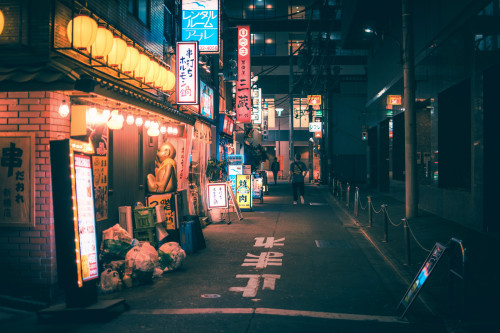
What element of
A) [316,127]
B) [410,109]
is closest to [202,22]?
[410,109]

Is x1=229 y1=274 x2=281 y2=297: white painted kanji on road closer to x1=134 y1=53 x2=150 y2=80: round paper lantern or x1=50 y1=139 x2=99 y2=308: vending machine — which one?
x1=50 y1=139 x2=99 y2=308: vending machine

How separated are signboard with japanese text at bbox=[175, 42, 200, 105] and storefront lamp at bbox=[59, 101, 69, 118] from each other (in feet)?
20.3

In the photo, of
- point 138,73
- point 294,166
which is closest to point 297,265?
point 138,73

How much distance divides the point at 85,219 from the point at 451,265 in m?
5.28

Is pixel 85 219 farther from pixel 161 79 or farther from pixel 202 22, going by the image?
pixel 202 22

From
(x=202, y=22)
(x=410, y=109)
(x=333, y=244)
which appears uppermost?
(x=202, y=22)

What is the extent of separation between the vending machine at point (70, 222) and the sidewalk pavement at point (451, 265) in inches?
199

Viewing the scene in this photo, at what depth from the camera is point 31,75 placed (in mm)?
6332

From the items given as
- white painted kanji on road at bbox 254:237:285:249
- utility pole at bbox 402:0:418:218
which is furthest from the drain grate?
utility pole at bbox 402:0:418:218

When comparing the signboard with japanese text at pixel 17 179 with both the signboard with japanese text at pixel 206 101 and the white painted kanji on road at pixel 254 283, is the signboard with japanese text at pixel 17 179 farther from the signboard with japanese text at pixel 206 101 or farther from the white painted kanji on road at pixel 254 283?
the signboard with japanese text at pixel 206 101

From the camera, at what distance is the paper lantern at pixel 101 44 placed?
8.31 metres

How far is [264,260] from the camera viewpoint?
395 inches

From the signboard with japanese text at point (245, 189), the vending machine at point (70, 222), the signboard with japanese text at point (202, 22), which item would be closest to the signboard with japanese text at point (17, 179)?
the vending machine at point (70, 222)

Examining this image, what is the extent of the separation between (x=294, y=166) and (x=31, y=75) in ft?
57.8
